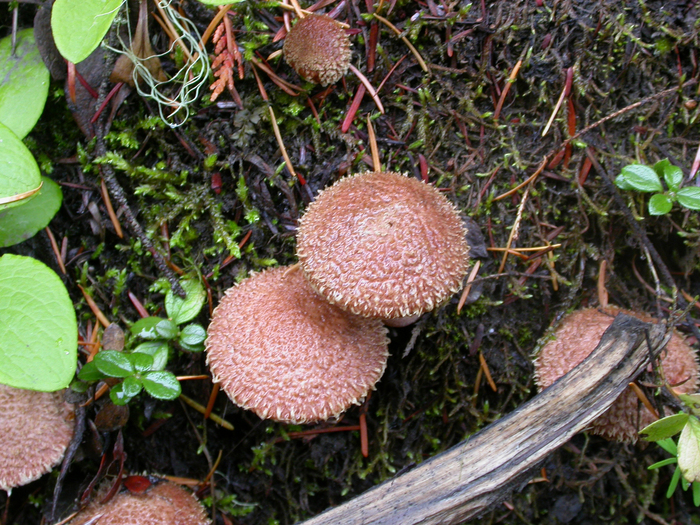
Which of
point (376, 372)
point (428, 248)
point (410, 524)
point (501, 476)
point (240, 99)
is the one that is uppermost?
point (240, 99)

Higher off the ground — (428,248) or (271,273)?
(428,248)

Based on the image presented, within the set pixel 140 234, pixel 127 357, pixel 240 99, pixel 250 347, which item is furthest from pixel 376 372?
pixel 240 99

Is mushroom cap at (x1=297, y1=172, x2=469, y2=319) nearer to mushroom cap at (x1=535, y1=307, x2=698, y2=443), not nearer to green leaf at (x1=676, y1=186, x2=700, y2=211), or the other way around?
mushroom cap at (x1=535, y1=307, x2=698, y2=443)

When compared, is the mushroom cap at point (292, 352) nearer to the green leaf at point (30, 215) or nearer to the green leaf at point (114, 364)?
the green leaf at point (114, 364)

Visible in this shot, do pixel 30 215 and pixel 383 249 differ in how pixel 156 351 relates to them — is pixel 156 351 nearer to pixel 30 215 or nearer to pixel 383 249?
pixel 30 215

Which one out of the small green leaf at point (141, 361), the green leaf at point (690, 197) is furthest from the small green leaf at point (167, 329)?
the green leaf at point (690, 197)

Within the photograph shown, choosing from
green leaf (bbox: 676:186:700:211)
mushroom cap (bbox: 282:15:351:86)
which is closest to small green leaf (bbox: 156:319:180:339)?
mushroom cap (bbox: 282:15:351:86)

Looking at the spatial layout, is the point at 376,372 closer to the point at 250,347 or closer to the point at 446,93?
the point at 250,347

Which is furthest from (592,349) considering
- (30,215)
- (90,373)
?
(30,215)
